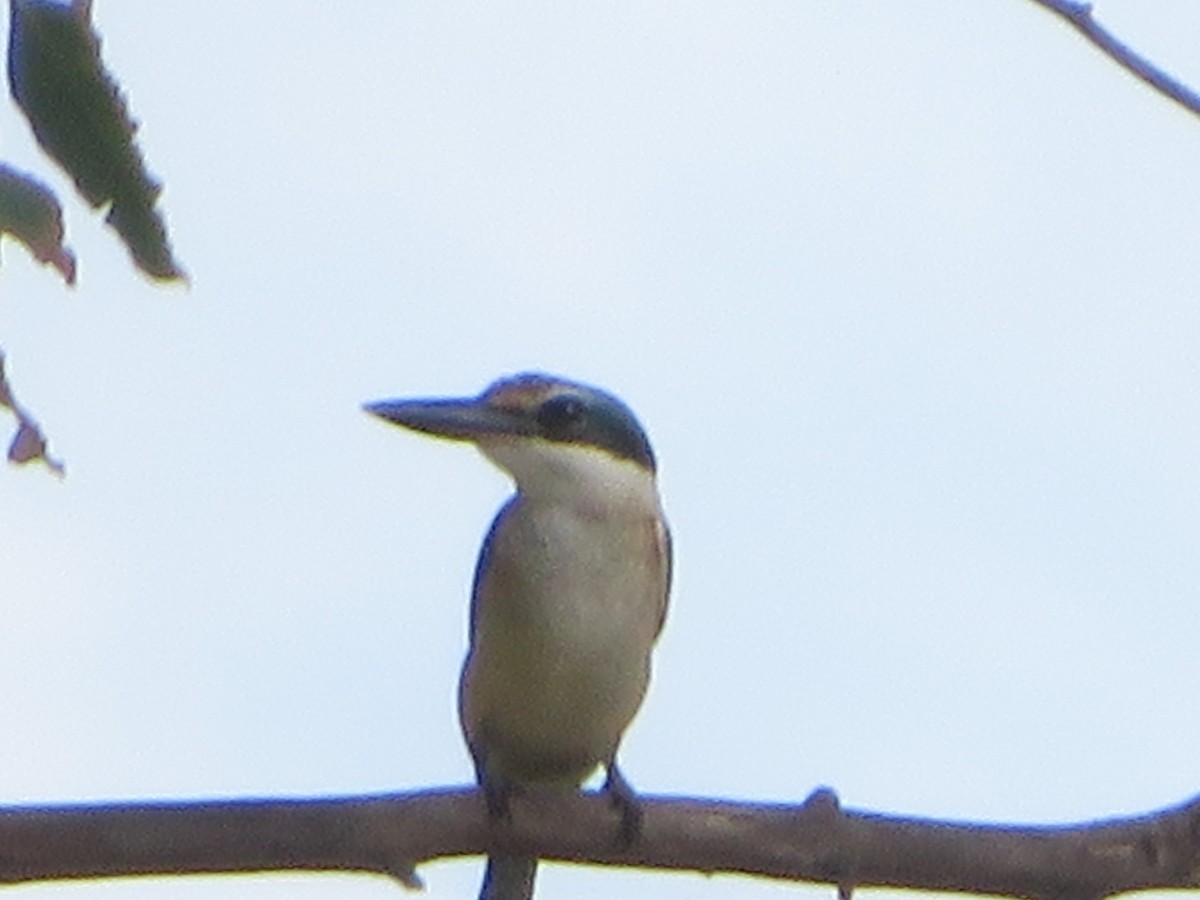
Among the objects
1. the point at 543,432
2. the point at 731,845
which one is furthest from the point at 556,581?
the point at 731,845

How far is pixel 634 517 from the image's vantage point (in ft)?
13.6

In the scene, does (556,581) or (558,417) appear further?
(558,417)

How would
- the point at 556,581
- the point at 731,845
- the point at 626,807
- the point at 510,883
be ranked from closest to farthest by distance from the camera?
1. the point at 731,845
2. the point at 626,807
3. the point at 510,883
4. the point at 556,581

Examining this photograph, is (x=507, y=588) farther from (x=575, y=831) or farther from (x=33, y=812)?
(x=33, y=812)

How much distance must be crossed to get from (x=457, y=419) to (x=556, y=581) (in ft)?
1.29

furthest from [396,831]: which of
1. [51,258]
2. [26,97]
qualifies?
[26,97]

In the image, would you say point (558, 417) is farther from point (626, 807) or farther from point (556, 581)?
point (626, 807)

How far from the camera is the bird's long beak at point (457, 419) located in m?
4.09

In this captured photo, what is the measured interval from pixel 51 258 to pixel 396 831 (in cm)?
124

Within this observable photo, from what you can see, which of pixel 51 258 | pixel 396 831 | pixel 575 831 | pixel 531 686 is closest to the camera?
pixel 51 258

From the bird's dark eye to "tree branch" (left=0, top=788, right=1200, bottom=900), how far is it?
155cm

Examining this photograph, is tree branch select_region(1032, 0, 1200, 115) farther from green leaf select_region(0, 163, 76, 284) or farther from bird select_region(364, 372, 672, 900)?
bird select_region(364, 372, 672, 900)

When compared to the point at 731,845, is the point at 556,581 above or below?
above

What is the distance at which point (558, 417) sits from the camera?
416 centimetres
